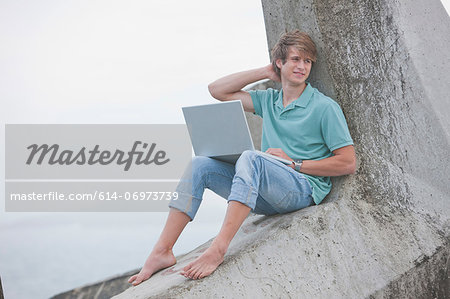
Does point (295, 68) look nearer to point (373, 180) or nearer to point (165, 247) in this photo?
point (373, 180)

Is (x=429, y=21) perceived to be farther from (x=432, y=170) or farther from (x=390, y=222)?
(x=390, y=222)

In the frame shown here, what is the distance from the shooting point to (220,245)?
2.16m

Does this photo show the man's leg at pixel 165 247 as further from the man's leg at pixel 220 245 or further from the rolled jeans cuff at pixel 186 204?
the man's leg at pixel 220 245

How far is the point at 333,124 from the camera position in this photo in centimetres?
249

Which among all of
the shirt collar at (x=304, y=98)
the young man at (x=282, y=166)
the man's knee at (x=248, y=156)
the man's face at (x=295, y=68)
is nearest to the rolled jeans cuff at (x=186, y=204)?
the young man at (x=282, y=166)

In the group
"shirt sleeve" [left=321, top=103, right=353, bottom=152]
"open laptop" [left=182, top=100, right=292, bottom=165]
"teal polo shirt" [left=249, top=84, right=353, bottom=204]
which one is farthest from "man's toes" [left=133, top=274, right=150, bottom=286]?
"shirt sleeve" [left=321, top=103, right=353, bottom=152]

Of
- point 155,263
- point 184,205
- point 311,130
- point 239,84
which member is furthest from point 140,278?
point 239,84

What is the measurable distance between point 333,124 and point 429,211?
2.51ft

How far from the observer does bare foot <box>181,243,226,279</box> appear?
2.10m

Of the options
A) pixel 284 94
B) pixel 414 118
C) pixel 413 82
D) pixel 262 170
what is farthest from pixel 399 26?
pixel 262 170

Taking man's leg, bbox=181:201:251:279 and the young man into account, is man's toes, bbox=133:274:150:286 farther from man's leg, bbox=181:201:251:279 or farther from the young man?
man's leg, bbox=181:201:251:279

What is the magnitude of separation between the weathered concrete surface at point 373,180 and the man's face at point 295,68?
0.15m

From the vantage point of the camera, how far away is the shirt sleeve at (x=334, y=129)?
2467 mm

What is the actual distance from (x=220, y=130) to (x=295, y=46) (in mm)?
675
